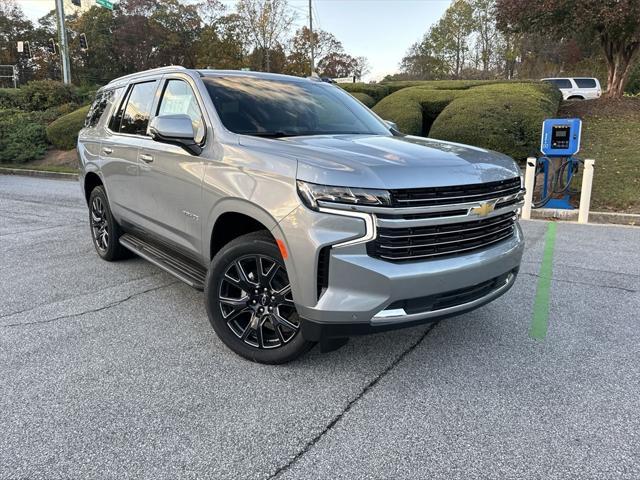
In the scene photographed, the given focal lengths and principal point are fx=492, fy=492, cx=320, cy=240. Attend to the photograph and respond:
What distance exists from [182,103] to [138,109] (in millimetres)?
957

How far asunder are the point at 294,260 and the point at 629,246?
5.75 m

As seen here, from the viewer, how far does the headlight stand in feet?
8.61

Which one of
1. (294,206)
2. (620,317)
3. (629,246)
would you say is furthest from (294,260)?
(629,246)

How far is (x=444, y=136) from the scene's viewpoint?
1157 cm

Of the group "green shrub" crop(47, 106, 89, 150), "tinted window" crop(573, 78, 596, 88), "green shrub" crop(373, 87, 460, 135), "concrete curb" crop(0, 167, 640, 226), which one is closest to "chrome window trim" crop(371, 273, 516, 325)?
"concrete curb" crop(0, 167, 640, 226)

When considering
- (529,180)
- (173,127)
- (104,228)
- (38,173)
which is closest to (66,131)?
(38,173)

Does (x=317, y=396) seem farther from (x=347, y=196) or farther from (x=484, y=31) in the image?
(x=484, y=31)

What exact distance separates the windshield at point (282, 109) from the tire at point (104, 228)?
2.21m

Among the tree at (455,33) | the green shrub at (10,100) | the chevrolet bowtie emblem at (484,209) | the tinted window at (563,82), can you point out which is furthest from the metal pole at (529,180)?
the tree at (455,33)

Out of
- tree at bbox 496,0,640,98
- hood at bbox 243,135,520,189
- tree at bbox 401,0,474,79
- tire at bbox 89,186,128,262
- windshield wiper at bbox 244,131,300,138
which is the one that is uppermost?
tree at bbox 401,0,474,79

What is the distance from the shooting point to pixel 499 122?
1131 cm

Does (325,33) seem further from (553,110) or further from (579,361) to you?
(579,361)

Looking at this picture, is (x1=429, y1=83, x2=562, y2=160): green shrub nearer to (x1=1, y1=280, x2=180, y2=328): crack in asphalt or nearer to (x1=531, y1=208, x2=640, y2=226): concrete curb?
(x1=531, y1=208, x2=640, y2=226): concrete curb

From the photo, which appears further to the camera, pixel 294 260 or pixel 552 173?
pixel 552 173
